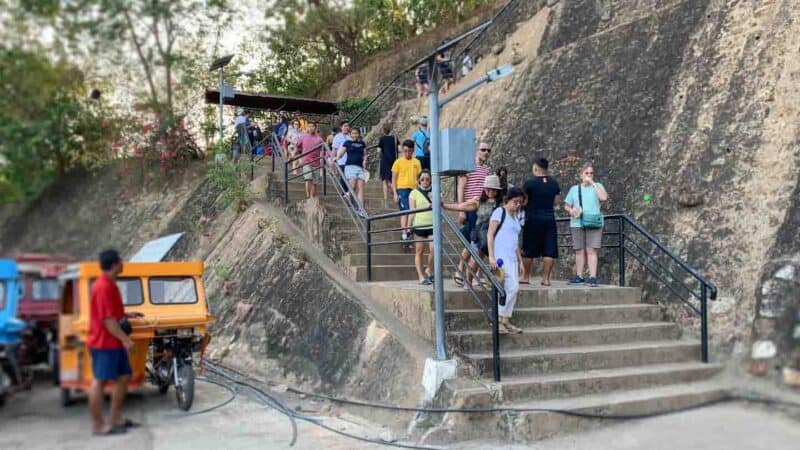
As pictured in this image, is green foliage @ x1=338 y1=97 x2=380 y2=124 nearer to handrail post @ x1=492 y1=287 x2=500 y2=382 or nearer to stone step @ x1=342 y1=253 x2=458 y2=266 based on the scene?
stone step @ x1=342 y1=253 x2=458 y2=266

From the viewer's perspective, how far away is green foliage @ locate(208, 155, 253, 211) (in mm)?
11453

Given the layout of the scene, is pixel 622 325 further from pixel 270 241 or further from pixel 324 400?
pixel 270 241

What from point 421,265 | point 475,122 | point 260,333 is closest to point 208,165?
point 260,333

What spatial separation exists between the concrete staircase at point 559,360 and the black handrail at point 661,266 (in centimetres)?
32

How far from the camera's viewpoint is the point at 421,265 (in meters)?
8.29

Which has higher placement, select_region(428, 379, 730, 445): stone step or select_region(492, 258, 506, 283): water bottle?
select_region(492, 258, 506, 283): water bottle

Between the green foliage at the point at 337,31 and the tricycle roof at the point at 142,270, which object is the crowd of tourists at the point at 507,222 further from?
the green foliage at the point at 337,31

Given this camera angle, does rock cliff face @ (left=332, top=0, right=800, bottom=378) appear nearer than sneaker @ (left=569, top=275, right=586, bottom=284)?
Yes

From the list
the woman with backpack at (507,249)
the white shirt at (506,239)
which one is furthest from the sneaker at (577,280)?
the white shirt at (506,239)

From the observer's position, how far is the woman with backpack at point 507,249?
21.8ft

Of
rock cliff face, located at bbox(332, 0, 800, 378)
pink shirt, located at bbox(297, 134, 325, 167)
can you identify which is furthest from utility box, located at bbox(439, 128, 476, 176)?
pink shirt, located at bbox(297, 134, 325, 167)

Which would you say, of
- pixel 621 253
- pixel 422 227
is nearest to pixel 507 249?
pixel 422 227

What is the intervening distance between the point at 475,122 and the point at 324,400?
25.9 feet

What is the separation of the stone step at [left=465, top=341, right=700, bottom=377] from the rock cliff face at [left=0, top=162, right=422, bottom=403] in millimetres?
905
